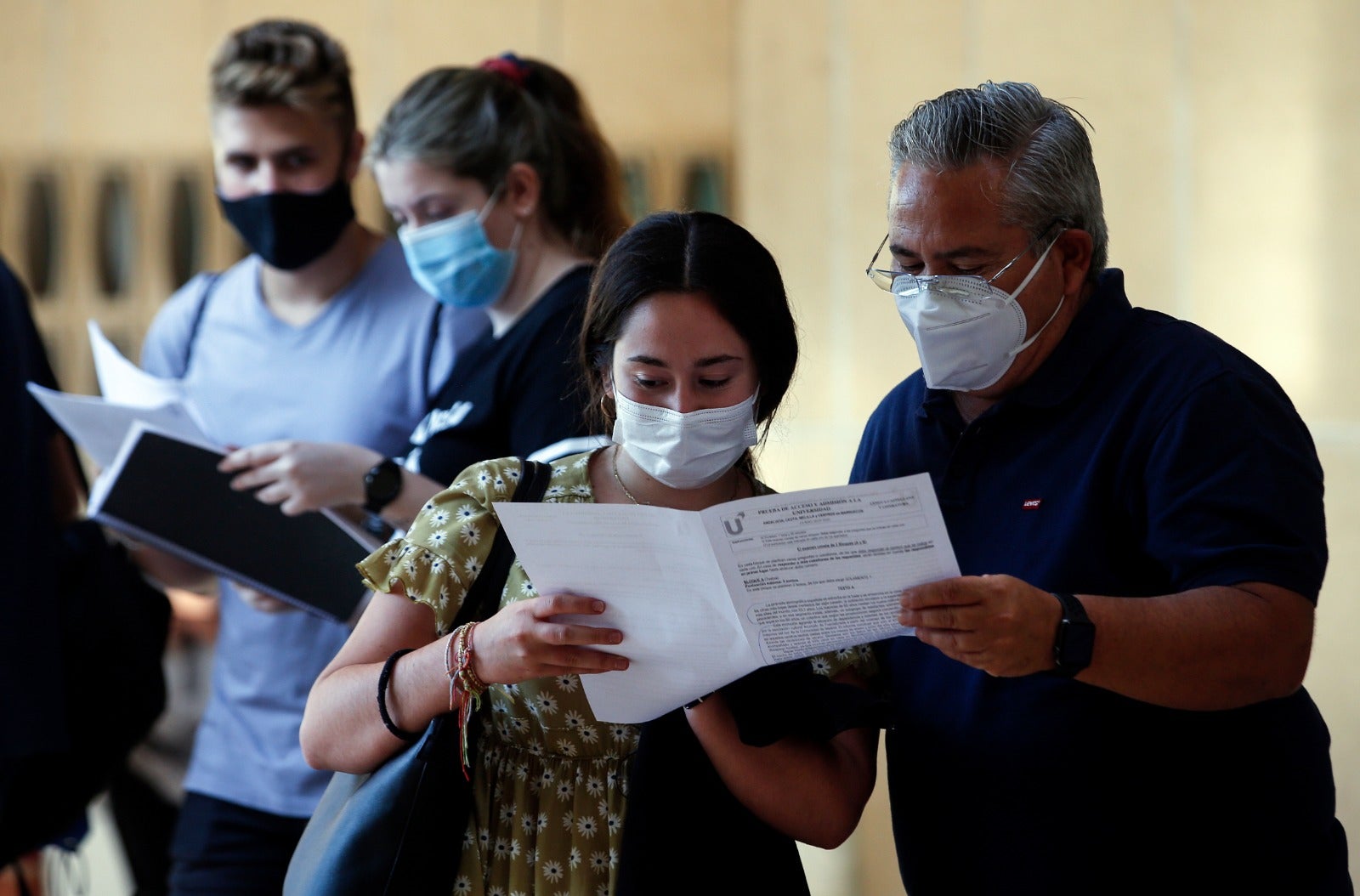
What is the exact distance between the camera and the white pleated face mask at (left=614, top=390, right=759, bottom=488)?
1639 mm

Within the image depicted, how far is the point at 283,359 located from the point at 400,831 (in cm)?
130

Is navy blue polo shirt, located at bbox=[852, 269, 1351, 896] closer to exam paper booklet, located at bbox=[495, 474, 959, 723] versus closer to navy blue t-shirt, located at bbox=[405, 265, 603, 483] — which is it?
exam paper booklet, located at bbox=[495, 474, 959, 723]

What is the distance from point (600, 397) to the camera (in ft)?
5.98

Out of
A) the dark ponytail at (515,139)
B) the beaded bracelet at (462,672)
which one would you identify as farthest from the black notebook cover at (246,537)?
the beaded bracelet at (462,672)

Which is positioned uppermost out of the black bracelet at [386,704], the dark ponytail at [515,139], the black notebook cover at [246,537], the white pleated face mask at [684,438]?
the dark ponytail at [515,139]

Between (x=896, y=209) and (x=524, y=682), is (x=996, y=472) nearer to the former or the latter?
(x=896, y=209)

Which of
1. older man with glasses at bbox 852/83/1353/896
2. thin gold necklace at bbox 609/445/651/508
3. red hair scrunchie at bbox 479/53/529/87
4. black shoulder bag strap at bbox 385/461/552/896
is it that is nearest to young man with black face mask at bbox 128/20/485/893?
red hair scrunchie at bbox 479/53/529/87

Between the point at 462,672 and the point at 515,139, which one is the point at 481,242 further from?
the point at 462,672

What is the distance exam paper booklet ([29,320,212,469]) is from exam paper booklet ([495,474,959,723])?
1.12m

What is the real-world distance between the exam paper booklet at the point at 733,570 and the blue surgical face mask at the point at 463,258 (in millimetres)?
1029

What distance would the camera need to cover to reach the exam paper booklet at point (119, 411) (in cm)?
232

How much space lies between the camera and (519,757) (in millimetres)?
1621

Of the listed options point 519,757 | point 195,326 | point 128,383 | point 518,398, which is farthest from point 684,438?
point 195,326

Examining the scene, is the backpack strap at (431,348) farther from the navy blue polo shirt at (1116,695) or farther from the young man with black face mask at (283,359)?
the navy blue polo shirt at (1116,695)
